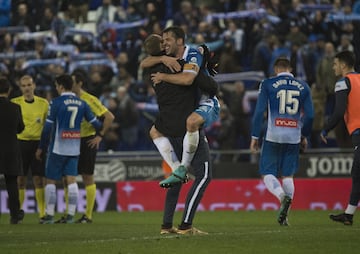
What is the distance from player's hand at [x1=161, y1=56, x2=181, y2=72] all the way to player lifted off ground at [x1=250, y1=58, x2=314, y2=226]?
332cm

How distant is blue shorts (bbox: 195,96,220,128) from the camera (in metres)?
11.4

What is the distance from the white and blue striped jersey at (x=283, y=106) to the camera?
14.5 meters

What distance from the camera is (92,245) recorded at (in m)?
10.5

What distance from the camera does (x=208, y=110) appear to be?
37.6 ft

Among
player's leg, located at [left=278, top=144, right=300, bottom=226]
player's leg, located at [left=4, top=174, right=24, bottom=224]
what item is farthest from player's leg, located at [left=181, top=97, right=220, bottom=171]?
player's leg, located at [left=4, top=174, right=24, bottom=224]

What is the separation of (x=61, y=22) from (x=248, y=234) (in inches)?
678

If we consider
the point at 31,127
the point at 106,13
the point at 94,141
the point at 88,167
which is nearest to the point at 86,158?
the point at 88,167

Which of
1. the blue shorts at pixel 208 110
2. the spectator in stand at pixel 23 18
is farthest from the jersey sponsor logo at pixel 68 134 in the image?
the spectator in stand at pixel 23 18

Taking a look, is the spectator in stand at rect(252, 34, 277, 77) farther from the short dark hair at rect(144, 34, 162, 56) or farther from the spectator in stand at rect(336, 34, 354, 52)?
the short dark hair at rect(144, 34, 162, 56)

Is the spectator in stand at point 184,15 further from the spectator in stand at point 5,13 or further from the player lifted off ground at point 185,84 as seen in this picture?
the player lifted off ground at point 185,84

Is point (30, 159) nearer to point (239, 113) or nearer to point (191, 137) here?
point (191, 137)

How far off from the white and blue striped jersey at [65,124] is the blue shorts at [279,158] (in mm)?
3455

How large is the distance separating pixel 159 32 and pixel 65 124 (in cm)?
942

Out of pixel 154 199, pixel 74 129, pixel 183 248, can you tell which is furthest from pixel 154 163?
pixel 183 248
